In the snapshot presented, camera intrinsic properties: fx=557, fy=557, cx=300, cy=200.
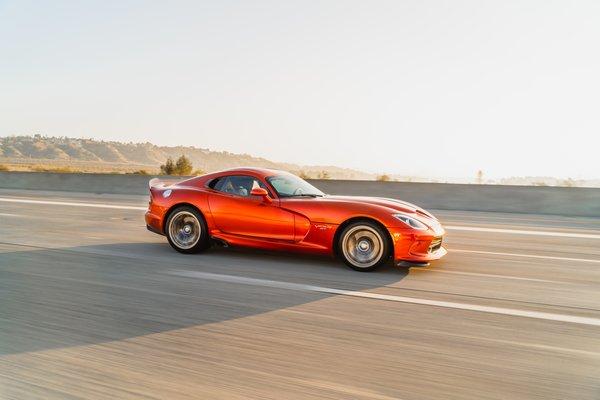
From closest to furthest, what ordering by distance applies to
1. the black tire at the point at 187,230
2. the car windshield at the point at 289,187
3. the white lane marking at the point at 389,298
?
the white lane marking at the point at 389,298, the car windshield at the point at 289,187, the black tire at the point at 187,230

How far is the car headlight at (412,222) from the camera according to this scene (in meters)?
6.42

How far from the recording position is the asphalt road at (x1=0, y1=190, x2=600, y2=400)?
3.24m

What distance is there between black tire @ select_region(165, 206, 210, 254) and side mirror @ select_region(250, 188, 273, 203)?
908 millimetres

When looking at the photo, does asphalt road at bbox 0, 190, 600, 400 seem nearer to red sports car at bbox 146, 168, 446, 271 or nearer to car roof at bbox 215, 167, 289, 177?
red sports car at bbox 146, 168, 446, 271

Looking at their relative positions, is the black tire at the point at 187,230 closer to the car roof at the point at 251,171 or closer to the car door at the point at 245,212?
the car door at the point at 245,212

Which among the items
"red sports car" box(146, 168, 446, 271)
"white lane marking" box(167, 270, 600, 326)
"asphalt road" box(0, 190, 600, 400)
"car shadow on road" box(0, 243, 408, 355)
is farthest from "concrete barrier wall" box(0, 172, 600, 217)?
"white lane marking" box(167, 270, 600, 326)

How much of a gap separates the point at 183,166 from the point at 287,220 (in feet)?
108

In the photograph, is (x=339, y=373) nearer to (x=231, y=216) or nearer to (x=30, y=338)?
(x=30, y=338)

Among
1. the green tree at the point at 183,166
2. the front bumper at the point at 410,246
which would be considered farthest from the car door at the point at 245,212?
the green tree at the point at 183,166

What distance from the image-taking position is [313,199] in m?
6.93

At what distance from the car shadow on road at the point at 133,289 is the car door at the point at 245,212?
0.36 m

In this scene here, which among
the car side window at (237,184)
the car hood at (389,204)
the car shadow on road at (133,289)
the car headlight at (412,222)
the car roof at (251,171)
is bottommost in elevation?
the car shadow on road at (133,289)

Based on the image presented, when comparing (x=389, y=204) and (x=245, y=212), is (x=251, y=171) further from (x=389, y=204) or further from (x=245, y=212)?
(x=389, y=204)

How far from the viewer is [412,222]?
6.47m
